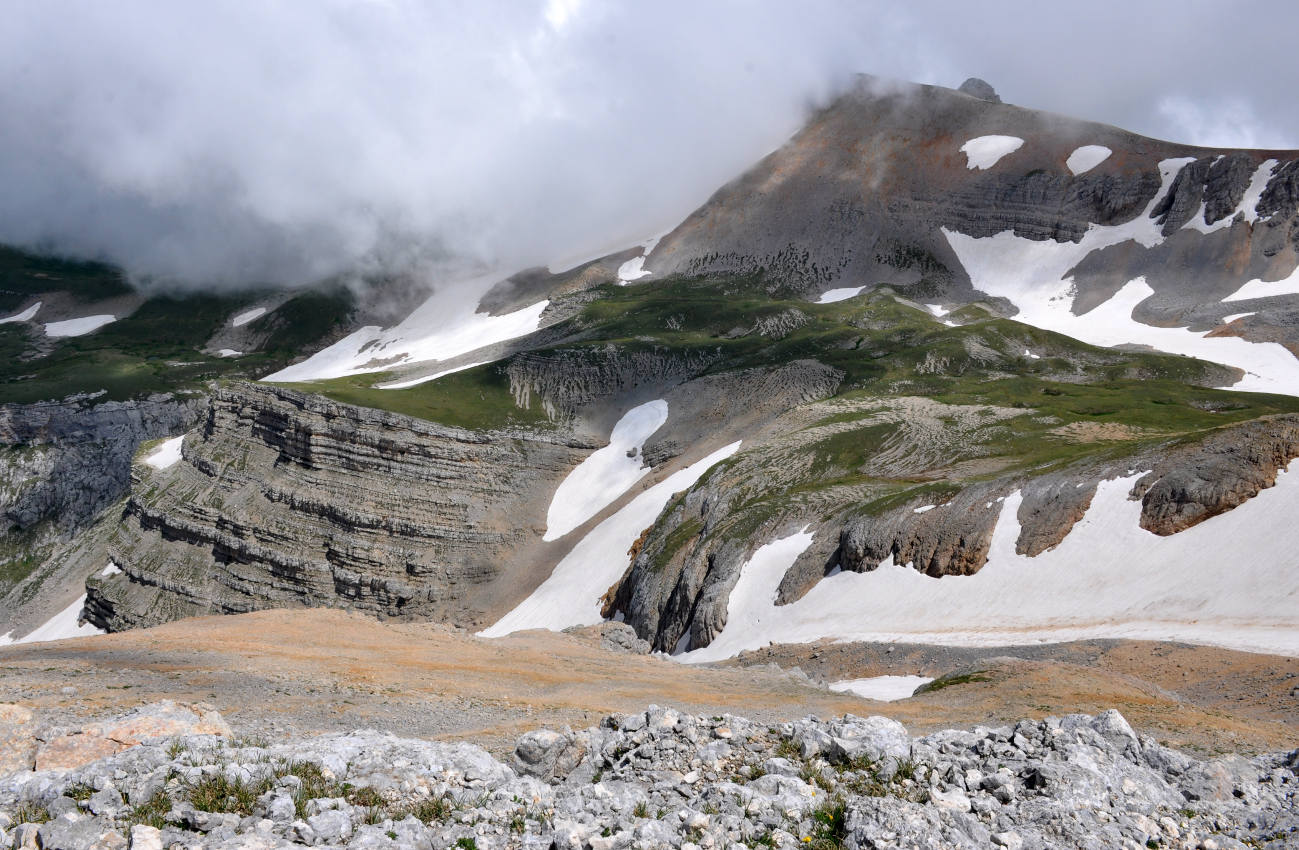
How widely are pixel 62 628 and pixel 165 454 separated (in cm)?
2238

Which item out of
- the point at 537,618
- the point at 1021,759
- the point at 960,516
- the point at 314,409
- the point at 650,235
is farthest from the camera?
the point at 650,235

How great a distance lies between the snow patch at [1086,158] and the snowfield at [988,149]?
32.8ft

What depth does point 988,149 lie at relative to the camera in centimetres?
15550

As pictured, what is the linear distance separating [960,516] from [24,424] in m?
137

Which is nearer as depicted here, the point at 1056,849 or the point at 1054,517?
the point at 1056,849

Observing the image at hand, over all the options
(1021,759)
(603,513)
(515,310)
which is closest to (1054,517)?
(1021,759)

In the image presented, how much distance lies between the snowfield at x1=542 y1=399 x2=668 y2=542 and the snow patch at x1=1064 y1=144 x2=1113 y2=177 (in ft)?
308

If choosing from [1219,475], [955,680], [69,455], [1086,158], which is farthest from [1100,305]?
[69,455]

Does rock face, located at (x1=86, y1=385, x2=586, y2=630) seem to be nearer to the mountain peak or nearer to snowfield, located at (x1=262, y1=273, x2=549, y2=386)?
snowfield, located at (x1=262, y1=273, x2=549, y2=386)

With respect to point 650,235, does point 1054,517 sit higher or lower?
lower

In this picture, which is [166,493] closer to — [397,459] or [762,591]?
[397,459]

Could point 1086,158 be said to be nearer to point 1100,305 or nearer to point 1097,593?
point 1100,305

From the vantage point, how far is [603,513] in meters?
75.1

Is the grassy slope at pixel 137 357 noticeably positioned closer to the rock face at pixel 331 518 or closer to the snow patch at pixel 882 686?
the rock face at pixel 331 518
